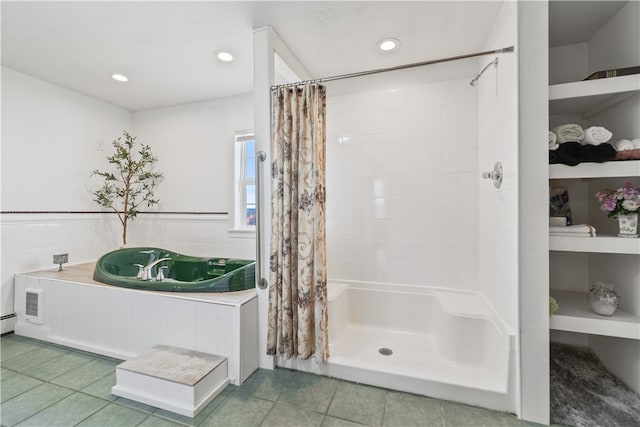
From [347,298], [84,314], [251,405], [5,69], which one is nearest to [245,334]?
[251,405]

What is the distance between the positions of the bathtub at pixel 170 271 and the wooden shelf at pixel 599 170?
2.00 meters

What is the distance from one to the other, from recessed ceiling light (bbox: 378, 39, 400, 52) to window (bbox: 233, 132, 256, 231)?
66.6 inches

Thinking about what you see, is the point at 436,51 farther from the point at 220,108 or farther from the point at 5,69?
the point at 5,69

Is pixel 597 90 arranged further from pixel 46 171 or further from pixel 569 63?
pixel 46 171

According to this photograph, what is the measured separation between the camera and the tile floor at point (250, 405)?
1.40 metres

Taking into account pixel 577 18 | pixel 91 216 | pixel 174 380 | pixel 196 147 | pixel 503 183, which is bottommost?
pixel 174 380

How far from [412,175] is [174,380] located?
90.8 inches

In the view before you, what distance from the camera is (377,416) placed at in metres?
1.44

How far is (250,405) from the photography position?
1.53 meters

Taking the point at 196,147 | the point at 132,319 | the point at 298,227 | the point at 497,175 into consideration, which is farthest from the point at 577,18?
the point at 132,319

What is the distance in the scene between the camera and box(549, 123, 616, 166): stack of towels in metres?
1.40

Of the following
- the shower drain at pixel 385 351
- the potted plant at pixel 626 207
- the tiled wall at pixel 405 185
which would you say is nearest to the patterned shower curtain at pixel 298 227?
the shower drain at pixel 385 351

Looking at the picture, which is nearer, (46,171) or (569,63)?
(569,63)

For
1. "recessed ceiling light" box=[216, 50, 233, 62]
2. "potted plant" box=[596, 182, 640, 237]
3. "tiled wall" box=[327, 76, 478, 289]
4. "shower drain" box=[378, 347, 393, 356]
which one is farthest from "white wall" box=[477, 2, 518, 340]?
"recessed ceiling light" box=[216, 50, 233, 62]
